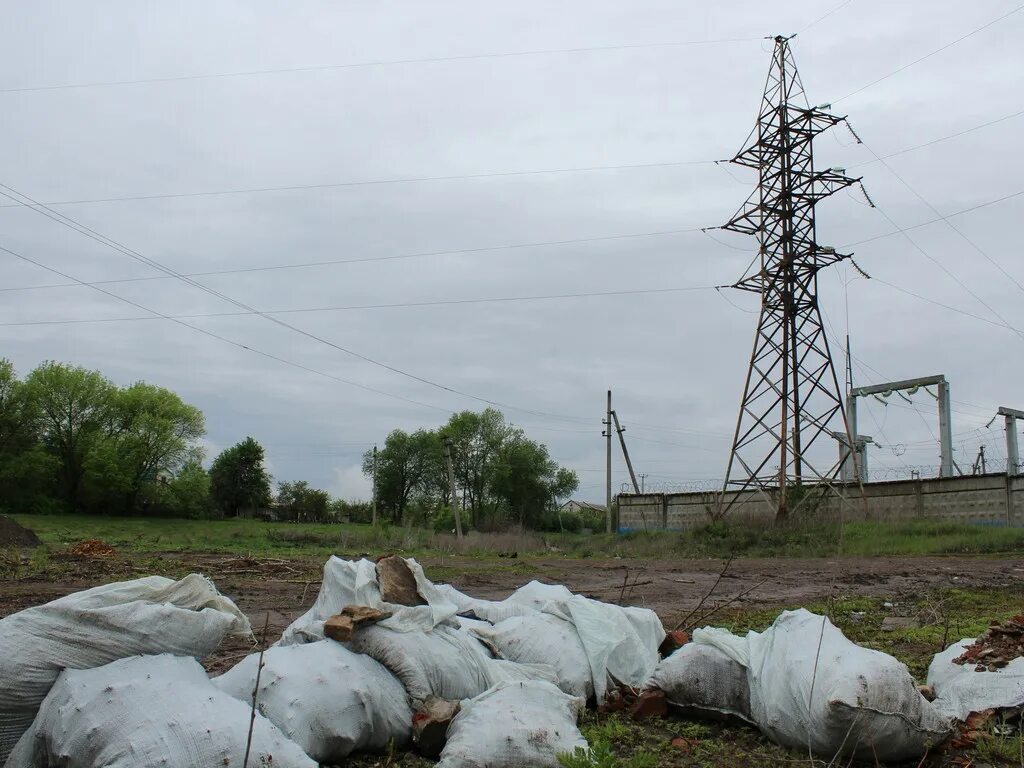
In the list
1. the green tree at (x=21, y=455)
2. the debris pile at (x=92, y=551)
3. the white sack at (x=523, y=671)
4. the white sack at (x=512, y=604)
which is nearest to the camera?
the white sack at (x=523, y=671)

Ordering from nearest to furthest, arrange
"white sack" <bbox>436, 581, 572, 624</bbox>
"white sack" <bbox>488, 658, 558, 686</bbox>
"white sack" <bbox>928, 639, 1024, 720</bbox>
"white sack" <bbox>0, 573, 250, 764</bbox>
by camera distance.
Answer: "white sack" <bbox>0, 573, 250, 764</bbox> → "white sack" <bbox>928, 639, 1024, 720</bbox> → "white sack" <bbox>488, 658, 558, 686</bbox> → "white sack" <bbox>436, 581, 572, 624</bbox>

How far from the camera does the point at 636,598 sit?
8789 mm

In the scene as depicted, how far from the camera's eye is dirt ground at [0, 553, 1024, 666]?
26.2 feet

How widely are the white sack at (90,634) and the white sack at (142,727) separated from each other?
79 mm

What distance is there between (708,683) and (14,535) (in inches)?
657

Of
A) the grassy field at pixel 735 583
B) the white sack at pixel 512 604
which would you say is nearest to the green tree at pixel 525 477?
the grassy field at pixel 735 583

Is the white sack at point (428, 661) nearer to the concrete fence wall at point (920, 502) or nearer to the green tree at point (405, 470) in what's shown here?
the concrete fence wall at point (920, 502)

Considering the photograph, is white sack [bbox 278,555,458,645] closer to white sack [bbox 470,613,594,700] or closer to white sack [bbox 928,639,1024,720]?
white sack [bbox 470,613,594,700]

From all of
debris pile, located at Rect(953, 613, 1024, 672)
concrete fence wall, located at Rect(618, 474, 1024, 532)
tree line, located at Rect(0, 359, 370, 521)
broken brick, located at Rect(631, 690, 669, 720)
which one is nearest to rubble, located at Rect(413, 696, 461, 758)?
broken brick, located at Rect(631, 690, 669, 720)

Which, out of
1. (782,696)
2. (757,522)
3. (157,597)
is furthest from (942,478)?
(157,597)

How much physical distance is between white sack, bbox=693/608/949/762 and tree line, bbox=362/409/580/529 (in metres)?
39.4

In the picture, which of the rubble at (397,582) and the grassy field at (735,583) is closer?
the grassy field at (735,583)

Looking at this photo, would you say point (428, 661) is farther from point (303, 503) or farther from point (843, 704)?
point (303, 503)

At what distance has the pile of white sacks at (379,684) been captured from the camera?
2676mm
